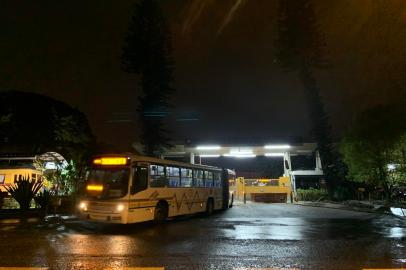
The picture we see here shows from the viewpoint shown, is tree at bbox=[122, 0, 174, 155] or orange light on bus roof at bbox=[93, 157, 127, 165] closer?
orange light on bus roof at bbox=[93, 157, 127, 165]

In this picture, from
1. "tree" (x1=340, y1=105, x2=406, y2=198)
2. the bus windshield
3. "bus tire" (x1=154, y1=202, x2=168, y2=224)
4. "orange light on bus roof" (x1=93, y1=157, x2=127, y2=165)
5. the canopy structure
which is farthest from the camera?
the canopy structure

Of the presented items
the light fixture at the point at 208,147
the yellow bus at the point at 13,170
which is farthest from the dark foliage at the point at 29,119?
the light fixture at the point at 208,147

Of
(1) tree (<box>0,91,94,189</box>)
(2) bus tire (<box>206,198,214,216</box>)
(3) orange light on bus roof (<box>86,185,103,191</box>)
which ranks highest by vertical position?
(1) tree (<box>0,91,94,189</box>)

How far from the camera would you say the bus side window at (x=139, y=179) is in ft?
53.4

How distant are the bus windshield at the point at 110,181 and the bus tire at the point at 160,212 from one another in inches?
89.5

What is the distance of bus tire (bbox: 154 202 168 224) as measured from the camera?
17.8m

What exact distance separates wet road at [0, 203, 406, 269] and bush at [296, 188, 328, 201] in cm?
2243

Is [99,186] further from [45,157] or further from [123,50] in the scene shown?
[123,50]

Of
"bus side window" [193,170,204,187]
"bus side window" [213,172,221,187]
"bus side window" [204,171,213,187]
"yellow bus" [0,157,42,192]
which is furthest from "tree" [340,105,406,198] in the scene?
"yellow bus" [0,157,42,192]

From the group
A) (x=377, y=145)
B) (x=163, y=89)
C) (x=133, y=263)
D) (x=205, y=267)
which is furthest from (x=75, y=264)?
(x=163, y=89)

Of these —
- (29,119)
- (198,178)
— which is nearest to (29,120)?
(29,119)

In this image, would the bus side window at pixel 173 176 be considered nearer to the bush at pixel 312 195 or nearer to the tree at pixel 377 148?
the tree at pixel 377 148

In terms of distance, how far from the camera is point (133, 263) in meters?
9.17

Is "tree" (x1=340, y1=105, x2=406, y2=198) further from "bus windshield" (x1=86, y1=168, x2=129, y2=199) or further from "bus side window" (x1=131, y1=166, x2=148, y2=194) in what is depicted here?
"bus windshield" (x1=86, y1=168, x2=129, y2=199)
